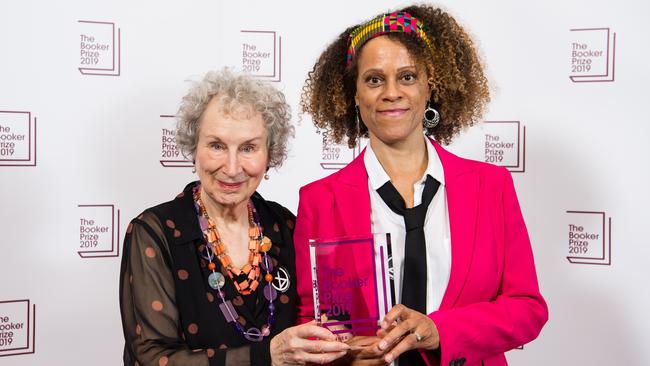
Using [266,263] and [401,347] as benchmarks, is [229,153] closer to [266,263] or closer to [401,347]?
[266,263]

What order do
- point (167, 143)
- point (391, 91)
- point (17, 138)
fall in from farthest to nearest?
point (167, 143) < point (17, 138) < point (391, 91)

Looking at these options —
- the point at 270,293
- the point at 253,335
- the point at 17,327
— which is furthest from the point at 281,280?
the point at 17,327

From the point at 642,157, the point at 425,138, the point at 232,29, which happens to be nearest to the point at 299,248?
the point at 425,138

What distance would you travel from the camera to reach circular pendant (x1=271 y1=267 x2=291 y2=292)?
181cm

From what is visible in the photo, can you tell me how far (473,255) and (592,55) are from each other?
4.01ft

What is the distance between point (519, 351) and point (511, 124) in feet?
2.73

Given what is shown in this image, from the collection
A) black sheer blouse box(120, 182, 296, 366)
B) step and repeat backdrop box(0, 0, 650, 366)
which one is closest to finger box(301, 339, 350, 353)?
black sheer blouse box(120, 182, 296, 366)

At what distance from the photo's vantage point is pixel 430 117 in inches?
76.0

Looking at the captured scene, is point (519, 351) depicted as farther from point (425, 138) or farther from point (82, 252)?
point (82, 252)

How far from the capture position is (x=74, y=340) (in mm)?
2377

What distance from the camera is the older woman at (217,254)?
5.39ft

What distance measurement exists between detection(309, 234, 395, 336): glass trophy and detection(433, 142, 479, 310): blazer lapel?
0.68 ft

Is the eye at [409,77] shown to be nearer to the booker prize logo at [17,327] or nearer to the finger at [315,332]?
the finger at [315,332]

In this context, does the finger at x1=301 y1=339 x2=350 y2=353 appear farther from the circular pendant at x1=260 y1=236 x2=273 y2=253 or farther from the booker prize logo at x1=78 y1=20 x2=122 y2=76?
the booker prize logo at x1=78 y1=20 x2=122 y2=76
